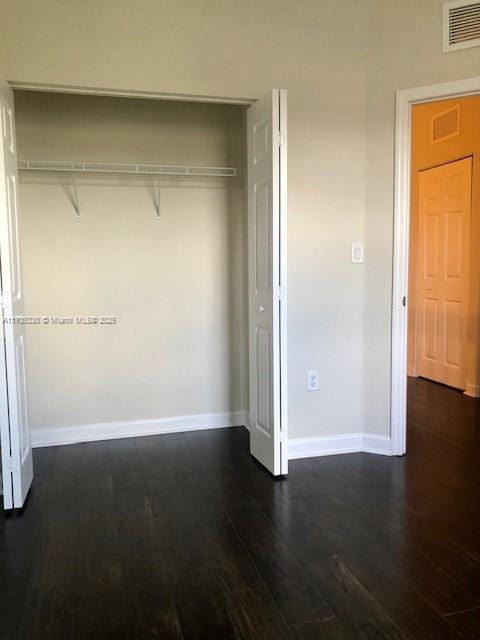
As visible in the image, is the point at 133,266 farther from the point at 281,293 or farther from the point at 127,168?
the point at 281,293

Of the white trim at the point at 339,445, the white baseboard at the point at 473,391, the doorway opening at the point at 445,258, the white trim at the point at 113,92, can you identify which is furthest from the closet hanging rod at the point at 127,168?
the white baseboard at the point at 473,391

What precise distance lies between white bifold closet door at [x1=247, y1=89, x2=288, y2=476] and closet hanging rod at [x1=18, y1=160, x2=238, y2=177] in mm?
709

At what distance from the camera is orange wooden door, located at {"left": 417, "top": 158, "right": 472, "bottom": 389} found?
5.19 m

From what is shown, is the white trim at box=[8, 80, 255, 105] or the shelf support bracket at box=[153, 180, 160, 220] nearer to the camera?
the white trim at box=[8, 80, 255, 105]

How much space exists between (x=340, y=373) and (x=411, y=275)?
285 centimetres

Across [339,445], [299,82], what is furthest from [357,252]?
[339,445]

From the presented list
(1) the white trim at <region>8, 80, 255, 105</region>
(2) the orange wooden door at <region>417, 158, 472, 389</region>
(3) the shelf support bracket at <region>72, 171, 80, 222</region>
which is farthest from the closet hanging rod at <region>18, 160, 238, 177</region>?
(2) the orange wooden door at <region>417, 158, 472, 389</region>

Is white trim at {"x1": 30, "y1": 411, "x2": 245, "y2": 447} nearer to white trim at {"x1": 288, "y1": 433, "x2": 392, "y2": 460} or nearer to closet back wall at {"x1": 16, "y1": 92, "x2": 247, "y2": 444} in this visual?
closet back wall at {"x1": 16, "y1": 92, "x2": 247, "y2": 444}

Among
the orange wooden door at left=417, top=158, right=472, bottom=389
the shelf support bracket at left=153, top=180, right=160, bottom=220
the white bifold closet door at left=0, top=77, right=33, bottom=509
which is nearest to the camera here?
the white bifold closet door at left=0, top=77, right=33, bottom=509

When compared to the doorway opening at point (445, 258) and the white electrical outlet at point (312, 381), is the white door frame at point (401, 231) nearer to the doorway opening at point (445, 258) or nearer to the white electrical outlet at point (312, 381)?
the white electrical outlet at point (312, 381)

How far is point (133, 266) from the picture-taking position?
3895mm

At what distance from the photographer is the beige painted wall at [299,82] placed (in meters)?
2.91

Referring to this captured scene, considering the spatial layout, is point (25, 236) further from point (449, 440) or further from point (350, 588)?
point (449, 440)

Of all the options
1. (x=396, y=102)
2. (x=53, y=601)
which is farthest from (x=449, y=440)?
(x=53, y=601)
